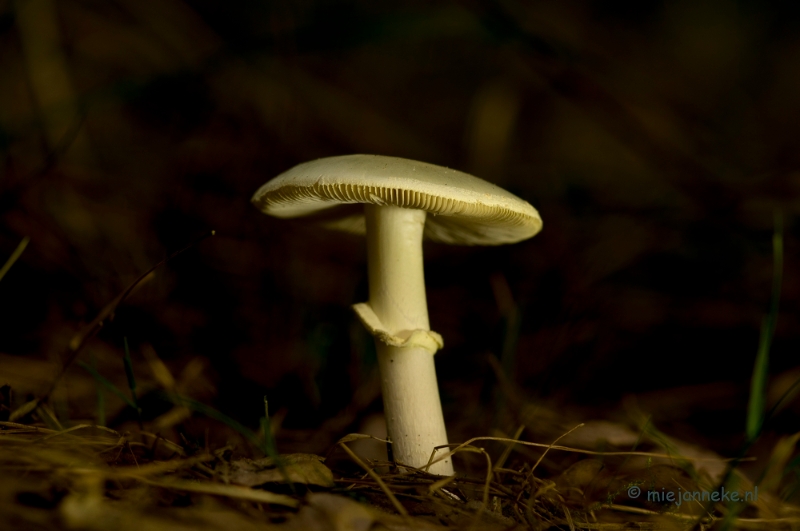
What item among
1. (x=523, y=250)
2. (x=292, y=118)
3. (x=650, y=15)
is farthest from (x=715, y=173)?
(x=292, y=118)

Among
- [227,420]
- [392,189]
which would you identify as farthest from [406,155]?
[227,420]

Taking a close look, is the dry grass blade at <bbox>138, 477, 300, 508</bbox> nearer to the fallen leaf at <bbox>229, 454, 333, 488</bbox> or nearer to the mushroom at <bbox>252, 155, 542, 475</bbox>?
the fallen leaf at <bbox>229, 454, 333, 488</bbox>

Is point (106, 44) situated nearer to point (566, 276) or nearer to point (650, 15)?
point (566, 276)

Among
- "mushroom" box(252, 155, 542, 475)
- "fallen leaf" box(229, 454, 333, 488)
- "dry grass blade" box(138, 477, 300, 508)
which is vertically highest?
"mushroom" box(252, 155, 542, 475)

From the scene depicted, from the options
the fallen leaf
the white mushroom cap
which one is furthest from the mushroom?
the fallen leaf

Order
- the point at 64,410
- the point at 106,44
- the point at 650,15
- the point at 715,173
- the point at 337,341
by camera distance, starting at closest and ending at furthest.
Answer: the point at 64,410
the point at 337,341
the point at 715,173
the point at 106,44
the point at 650,15

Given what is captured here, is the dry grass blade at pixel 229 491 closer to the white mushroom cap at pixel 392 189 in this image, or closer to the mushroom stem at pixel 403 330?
the mushroom stem at pixel 403 330
